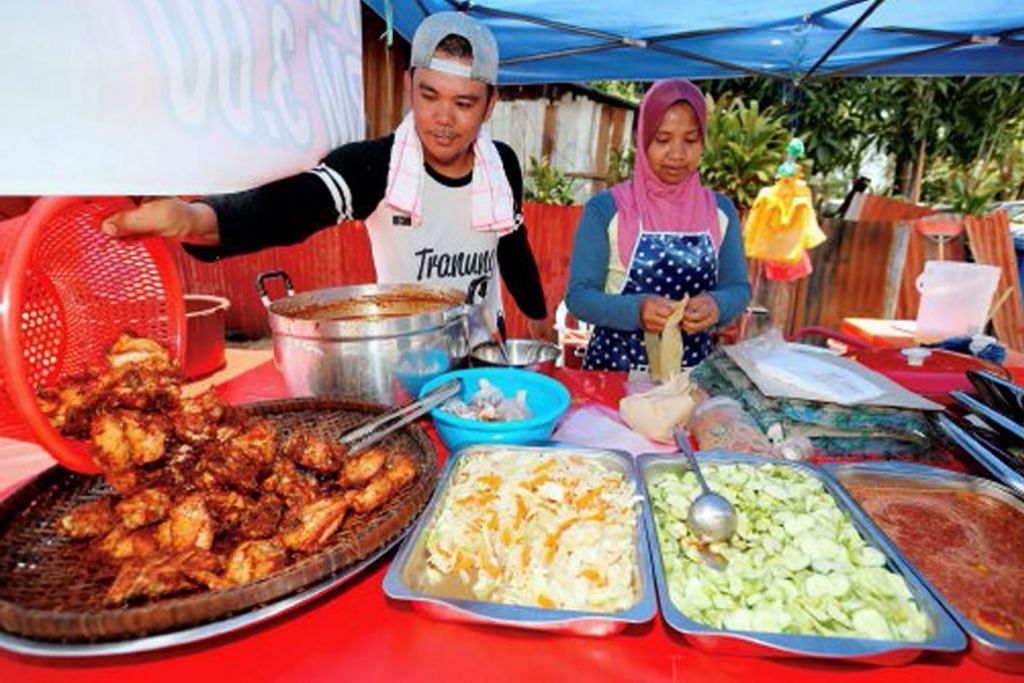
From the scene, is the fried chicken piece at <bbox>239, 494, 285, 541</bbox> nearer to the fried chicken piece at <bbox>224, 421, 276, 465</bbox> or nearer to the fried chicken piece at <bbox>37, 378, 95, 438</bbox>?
the fried chicken piece at <bbox>224, 421, 276, 465</bbox>

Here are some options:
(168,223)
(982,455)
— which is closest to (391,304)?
(168,223)

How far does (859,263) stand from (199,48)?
7.47 m

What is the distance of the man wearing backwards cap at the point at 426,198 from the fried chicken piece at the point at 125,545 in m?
0.69

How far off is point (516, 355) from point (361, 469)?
94 centimetres

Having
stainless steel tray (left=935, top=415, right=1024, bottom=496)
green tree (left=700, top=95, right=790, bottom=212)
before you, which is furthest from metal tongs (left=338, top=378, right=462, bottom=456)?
green tree (left=700, top=95, right=790, bottom=212)

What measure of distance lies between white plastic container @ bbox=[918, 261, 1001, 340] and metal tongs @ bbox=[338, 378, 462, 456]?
3.35 meters

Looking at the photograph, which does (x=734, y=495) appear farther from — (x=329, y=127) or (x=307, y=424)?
(x=329, y=127)

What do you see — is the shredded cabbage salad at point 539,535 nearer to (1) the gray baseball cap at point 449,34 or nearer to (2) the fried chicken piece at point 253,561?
(2) the fried chicken piece at point 253,561

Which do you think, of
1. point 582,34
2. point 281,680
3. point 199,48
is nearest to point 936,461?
point 281,680

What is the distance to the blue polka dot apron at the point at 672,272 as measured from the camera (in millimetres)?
2947

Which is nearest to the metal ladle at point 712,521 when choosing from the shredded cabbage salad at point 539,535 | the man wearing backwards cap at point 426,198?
the shredded cabbage salad at point 539,535

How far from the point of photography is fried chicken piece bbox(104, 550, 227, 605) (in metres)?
0.89

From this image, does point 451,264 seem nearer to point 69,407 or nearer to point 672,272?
point 672,272

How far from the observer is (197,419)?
132cm
